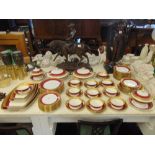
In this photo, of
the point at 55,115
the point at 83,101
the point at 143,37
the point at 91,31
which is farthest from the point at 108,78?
the point at 143,37

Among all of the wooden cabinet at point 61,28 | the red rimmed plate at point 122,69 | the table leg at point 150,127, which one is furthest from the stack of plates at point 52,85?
the wooden cabinet at point 61,28

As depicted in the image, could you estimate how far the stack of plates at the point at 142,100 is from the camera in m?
0.86

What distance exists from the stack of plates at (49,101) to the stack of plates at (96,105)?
0.18 m

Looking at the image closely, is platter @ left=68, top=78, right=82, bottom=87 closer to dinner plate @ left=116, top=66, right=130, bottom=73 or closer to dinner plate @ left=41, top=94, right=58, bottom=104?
dinner plate @ left=41, top=94, right=58, bottom=104

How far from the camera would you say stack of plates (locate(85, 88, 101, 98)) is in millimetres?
948

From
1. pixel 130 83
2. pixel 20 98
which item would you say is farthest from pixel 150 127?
pixel 20 98

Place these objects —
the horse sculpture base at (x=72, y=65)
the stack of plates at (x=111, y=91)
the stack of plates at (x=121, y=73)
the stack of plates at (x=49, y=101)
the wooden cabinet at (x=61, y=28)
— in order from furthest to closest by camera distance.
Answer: the wooden cabinet at (x=61, y=28), the horse sculpture base at (x=72, y=65), the stack of plates at (x=121, y=73), the stack of plates at (x=111, y=91), the stack of plates at (x=49, y=101)

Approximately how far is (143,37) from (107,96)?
69.0 inches

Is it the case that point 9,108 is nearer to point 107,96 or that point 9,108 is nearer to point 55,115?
point 55,115

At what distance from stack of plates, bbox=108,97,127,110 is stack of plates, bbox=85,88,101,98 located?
91 millimetres

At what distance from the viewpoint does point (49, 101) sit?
0.88 m

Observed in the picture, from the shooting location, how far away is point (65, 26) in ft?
6.90

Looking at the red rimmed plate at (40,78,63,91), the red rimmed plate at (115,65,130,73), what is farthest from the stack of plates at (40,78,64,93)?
the red rimmed plate at (115,65,130,73)

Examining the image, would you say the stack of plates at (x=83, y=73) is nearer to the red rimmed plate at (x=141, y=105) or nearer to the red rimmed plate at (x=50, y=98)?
the red rimmed plate at (x=50, y=98)
